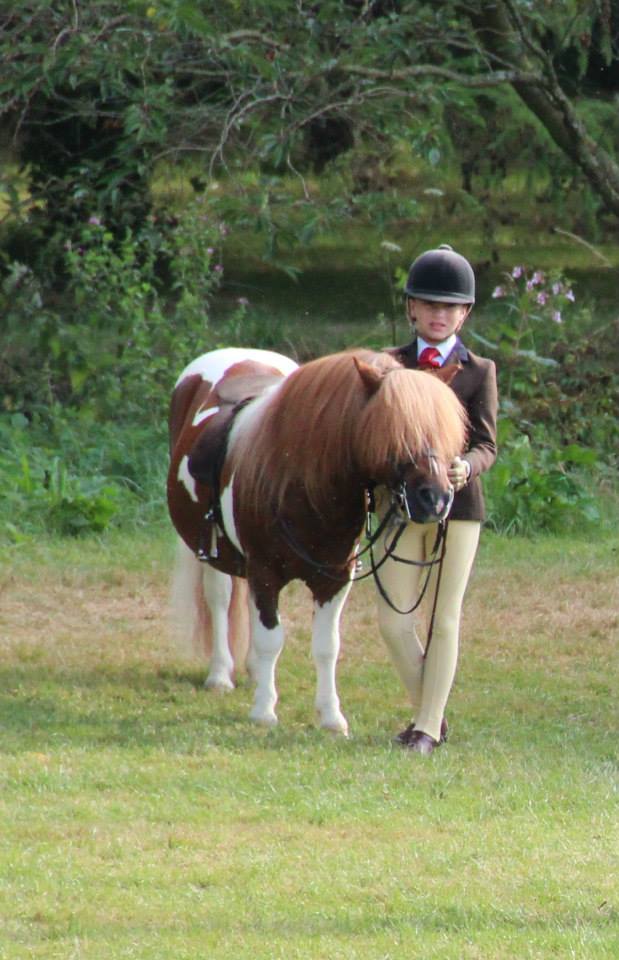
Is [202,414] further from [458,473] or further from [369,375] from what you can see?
[458,473]

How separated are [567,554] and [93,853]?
204 inches

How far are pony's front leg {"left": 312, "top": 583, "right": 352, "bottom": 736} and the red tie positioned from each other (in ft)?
3.14

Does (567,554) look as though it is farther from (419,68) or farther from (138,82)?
(138,82)

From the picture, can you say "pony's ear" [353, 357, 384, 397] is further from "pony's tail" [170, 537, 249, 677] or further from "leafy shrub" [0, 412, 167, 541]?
"leafy shrub" [0, 412, 167, 541]

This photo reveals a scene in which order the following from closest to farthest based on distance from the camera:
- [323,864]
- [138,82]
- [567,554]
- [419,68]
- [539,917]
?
[539,917] → [323,864] → [567,554] → [419,68] → [138,82]

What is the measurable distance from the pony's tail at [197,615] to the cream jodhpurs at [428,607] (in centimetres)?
132

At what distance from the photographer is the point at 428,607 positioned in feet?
17.8

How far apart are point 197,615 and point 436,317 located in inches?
81.0

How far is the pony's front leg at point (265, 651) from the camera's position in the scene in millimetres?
5746

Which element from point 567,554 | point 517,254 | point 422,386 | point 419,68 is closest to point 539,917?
point 422,386

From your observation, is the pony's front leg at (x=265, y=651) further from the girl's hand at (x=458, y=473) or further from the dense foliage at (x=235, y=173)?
the dense foliage at (x=235, y=173)

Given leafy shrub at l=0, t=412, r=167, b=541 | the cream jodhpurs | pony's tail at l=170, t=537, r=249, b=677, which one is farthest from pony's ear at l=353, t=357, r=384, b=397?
leafy shrub at l=0, t=412, r=167, b=541

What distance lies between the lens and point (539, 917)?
12.6ft

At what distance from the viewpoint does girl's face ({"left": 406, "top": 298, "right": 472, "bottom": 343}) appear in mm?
5203
